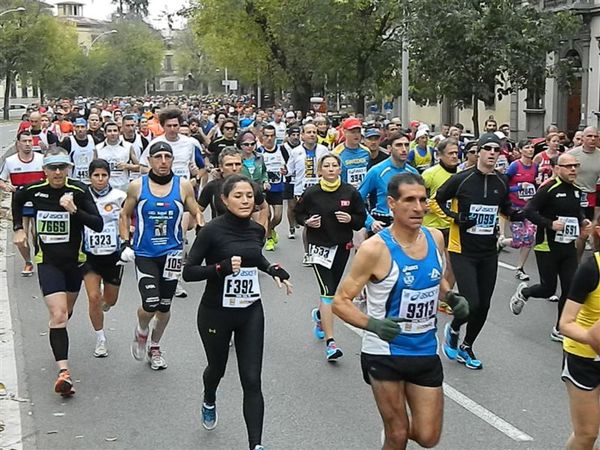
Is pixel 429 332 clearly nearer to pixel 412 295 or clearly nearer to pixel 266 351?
pixel 412 295

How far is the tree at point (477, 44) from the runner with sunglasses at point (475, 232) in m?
12.7

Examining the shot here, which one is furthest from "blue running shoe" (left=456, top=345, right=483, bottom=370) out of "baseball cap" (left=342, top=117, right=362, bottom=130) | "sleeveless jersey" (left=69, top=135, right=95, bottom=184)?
"sleeveless jersey" (left=69, top=135, right=95, bottom=184)

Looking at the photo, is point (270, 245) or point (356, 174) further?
point (270, 245)

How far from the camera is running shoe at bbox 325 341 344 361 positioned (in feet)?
27.0

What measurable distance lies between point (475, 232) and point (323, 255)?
1.38 meters

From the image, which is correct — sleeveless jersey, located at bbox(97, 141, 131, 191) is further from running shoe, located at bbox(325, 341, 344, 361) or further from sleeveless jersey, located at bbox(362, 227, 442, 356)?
sleeveless jersey, located at bbox(362, 227, 442, 356)

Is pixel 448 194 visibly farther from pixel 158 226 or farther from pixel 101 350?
pixel 101 350

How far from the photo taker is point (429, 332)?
16.8ft

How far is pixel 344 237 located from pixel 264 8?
3039cm

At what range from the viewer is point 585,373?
192 inches

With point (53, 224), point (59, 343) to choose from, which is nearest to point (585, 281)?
point (59, 343)

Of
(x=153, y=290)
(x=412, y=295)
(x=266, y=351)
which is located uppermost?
(x=412, y=295)

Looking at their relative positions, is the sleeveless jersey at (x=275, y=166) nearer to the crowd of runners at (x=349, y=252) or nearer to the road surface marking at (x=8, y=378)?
the crowd of runners at (x=349, y=252)

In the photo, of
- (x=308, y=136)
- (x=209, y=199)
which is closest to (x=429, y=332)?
(x=209, y=199)
